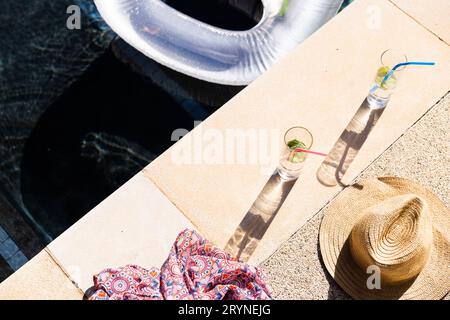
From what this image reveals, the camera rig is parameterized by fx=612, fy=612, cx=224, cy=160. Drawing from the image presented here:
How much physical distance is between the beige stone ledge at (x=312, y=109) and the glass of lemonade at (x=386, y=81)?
0.31 ft

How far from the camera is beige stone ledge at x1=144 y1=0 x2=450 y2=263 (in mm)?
4258

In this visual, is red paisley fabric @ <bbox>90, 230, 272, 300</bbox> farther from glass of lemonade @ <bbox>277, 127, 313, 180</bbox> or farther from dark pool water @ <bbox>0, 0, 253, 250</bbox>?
dark pool water @ <bbox>0, 0, 253, 250</bbox>

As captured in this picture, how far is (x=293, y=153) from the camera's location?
167 inches

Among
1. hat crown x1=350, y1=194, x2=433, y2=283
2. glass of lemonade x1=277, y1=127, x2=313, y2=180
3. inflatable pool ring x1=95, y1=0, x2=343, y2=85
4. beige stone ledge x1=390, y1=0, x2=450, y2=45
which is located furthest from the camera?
inflatable pool ring x1=95, y1=0, x2=343, y2=85

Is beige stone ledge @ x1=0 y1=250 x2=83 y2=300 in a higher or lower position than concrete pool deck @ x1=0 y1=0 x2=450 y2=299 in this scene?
higher

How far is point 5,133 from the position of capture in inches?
225

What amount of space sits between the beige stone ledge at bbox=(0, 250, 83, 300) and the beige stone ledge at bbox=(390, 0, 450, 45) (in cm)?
350

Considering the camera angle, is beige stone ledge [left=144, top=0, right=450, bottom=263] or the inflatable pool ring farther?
the inflatable pool ring

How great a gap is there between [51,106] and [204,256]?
2733 millimetres

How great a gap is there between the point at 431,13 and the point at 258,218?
2.44m

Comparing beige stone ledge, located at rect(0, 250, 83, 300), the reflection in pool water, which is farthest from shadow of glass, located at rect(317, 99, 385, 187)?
beige stone ledge, located at rect(0, 250, 83, 300)

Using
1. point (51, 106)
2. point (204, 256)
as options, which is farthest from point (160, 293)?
point (51, 106)

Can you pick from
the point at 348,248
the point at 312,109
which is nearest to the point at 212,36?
the point at 312,109

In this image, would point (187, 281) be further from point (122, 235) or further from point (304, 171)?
point (304, 171)
